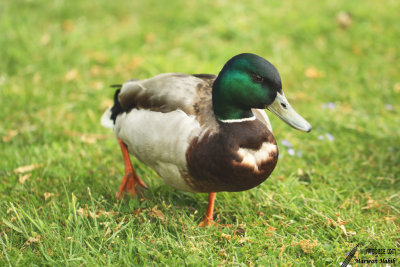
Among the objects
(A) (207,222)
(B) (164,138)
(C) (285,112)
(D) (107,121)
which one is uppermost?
(C) (285,112)

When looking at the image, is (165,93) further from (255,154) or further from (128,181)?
(128,181)

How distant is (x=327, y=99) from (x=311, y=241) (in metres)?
2.41

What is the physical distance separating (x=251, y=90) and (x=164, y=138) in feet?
1.78

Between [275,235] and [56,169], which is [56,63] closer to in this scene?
[56,169]

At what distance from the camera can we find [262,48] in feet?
17.2

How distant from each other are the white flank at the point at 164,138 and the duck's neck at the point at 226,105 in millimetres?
147

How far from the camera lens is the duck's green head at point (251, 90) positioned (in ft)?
7.09

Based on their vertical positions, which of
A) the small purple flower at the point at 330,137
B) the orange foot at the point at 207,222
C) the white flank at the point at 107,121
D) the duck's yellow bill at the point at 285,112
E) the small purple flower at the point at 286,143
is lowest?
the orange foot at the point at 207,222

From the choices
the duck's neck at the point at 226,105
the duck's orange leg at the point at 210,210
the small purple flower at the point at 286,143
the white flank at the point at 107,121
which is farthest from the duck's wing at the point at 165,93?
the small purple flower at the point at 286,143

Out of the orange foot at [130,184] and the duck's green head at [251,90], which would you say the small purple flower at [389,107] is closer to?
the duck's green head at [251,90]

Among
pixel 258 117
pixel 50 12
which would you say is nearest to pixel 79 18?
pixel 50 12

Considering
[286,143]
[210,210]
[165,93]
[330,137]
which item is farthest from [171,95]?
[330,137]

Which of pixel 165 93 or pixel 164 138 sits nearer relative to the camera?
pixel 164 138

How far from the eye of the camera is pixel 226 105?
2.29m
